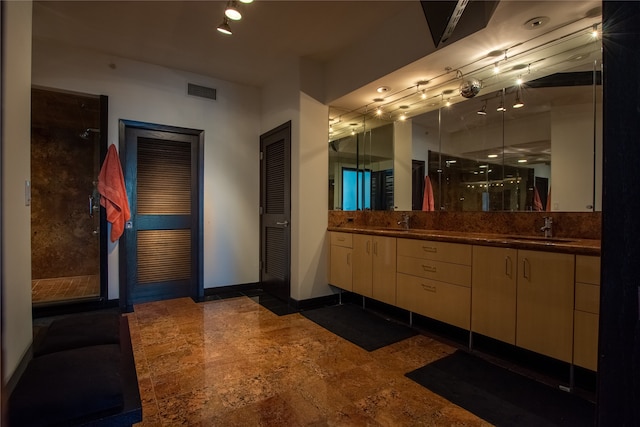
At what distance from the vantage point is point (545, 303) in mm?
2010

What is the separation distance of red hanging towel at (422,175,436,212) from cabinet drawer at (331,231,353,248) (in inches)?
35.3

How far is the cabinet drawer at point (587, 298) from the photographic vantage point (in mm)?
1804

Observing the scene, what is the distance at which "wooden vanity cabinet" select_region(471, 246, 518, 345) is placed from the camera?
7.14 ft

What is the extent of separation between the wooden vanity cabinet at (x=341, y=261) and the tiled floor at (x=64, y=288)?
2811 millimetres

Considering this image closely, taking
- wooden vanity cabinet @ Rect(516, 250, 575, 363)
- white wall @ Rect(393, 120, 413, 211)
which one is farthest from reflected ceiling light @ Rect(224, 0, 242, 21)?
wooden vanity cabinet @ Rect(516, 250, 575, 363)

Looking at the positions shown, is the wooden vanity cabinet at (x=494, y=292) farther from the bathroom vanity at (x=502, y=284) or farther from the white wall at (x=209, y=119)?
the white wall at (x=209, y=119)

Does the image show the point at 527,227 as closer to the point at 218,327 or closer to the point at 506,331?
the point at 506,331

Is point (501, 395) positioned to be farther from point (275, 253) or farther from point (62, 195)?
point (62, 195)

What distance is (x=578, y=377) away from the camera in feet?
6.72

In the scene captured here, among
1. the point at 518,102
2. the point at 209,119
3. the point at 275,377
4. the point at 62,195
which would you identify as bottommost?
the point at 275,377

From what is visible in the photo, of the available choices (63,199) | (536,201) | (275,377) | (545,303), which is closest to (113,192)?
(63,199)

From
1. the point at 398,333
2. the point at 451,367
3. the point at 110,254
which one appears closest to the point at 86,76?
the point at 110,254

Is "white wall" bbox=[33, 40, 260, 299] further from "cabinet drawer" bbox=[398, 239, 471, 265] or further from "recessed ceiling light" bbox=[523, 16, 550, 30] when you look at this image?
"recessed ceiling light" bbox=[523, 16, 550, 30]

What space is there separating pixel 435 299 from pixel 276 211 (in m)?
→ 2.30
